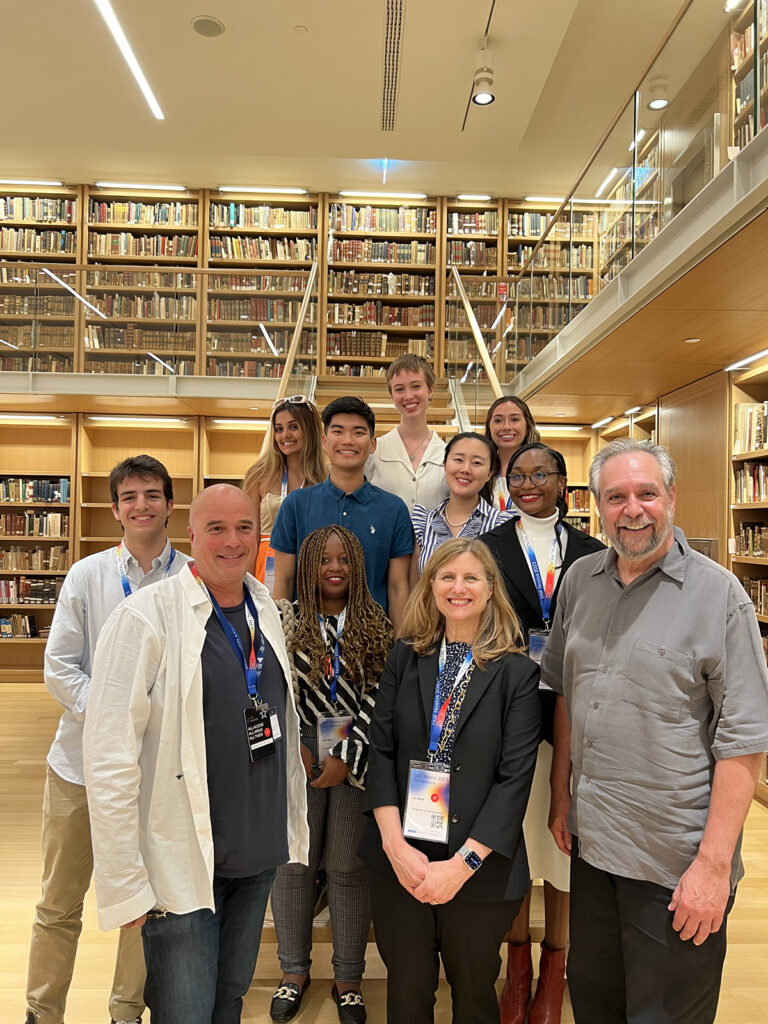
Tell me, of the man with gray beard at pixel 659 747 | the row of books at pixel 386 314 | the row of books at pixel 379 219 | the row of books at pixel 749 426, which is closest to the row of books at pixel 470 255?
the row of books at pixel 379 219

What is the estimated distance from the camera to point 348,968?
87.0 inches

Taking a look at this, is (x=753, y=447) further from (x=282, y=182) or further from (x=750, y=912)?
(x=282, y=182)

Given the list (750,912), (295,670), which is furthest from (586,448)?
(295,670)

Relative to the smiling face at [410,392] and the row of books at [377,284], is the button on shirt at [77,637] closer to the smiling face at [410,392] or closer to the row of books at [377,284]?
the smiling face at [410,392]

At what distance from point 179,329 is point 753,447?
17.1 ft

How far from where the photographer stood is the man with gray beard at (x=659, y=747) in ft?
4.82

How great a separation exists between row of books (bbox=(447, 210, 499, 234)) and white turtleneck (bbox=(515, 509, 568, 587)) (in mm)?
7250

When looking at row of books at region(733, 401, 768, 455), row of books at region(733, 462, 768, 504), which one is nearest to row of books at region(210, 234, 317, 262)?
row of books at region(733, 401, 768, 455)

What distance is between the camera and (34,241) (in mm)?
8398

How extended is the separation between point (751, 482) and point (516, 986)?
13.1 feet

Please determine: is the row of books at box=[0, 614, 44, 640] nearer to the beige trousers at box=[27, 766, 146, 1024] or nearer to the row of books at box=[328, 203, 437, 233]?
the row of books at box=[328, 203, 437, 233]

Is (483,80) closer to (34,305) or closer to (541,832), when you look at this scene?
(541,832)

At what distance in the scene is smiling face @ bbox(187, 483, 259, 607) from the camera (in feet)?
5.24

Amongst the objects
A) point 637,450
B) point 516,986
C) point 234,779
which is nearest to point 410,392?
point 637,450
